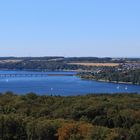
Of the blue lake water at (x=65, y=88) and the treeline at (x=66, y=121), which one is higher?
the treeline at (x=66, y=121)

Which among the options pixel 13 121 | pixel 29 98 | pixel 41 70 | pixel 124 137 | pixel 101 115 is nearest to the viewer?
pixel 124 137

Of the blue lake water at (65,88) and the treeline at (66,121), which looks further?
the blue lake water at (65,88)

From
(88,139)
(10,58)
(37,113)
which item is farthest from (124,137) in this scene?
(10,58)

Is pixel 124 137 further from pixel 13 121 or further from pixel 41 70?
pixel 41 70

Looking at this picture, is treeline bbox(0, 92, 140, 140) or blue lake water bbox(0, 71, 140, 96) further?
blue lake water bbox(0, 71, 140, 96)

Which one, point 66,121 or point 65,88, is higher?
point 66,121

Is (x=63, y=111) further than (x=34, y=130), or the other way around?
(x=63, y=111)

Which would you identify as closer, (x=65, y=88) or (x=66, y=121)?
(x=66, y=121)

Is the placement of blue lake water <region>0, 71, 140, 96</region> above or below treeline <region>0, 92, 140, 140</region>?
below
